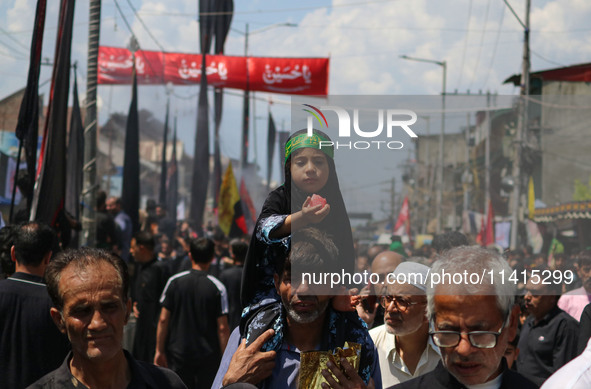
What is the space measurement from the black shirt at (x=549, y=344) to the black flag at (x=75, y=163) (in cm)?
426

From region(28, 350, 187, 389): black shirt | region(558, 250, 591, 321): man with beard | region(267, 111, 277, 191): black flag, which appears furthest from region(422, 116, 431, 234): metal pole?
region(267, 111, 277, 191): black flag

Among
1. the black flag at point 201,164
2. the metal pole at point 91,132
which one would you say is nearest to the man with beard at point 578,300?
the metal pole at point 91,132

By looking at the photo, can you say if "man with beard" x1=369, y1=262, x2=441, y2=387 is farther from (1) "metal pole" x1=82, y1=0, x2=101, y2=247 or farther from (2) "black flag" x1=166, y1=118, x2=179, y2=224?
(2) "black flag" x1=166, y1=118, x2=179, y2=224

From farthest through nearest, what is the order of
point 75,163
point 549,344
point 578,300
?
1. point 75,163
2. point 578,300
3. point 549,344

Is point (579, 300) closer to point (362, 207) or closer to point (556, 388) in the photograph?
point (362, 207)

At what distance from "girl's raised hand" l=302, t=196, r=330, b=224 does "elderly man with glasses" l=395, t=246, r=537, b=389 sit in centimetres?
47

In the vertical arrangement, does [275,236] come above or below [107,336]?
above

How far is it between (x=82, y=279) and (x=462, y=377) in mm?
1305

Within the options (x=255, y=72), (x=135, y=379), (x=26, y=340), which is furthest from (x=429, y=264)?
(x=255, y=72)

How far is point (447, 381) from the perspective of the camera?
2.37 meters

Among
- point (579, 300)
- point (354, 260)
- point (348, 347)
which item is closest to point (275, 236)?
point (354, 260)

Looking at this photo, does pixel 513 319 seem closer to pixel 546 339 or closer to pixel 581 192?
pixel 581 192

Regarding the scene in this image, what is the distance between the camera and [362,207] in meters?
2.82

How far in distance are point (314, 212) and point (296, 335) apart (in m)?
0.60
